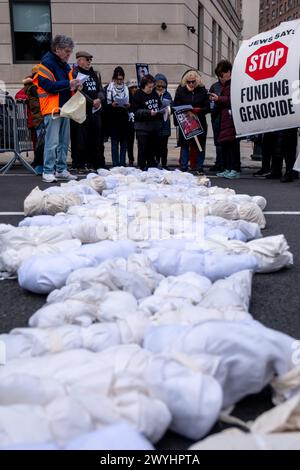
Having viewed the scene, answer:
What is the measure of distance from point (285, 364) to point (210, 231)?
79.0 inches

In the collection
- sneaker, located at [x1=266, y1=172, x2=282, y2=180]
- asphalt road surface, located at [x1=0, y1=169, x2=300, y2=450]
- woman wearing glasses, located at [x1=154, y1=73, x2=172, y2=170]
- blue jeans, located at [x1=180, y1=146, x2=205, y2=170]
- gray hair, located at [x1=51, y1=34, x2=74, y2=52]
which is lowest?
asphalt road surface, located at [x1=0, y1=169, x2=300, y2=450]

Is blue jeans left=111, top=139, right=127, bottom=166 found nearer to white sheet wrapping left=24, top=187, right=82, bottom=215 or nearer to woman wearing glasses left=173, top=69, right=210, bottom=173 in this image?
woman wearing glasses left=173, top=69, right=210, bottom=173

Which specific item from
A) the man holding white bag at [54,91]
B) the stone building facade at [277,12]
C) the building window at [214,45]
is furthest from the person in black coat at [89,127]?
the stone building facade at [277,12]

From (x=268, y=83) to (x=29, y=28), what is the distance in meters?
9.82

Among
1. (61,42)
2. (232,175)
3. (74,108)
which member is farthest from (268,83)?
(61,42)

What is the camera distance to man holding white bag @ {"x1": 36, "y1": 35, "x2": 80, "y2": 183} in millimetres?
6945

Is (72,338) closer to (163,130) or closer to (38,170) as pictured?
(38,170)

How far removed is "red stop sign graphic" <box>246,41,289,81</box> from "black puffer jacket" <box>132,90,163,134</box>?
5.21 ft

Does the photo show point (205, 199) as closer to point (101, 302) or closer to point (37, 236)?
point (37, 236)

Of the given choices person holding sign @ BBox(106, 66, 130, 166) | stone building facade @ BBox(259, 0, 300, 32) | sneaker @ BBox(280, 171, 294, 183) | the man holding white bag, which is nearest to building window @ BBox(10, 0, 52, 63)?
person holding sign @ BBox(106, 66, 130, 166)

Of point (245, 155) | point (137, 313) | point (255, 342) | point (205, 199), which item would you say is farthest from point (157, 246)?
point (245, 155)

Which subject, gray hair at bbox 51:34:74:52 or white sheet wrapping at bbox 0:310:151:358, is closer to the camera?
white sheet wrapping at bbox 0:310:151:358

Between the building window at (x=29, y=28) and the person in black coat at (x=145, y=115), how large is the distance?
305 inches

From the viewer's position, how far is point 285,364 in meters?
1.76
